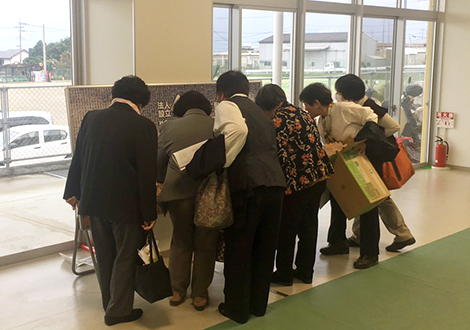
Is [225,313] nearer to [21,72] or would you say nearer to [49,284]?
[49,284]

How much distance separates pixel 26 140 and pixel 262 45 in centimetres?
294

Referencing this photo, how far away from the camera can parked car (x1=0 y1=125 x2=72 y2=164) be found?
500 cm

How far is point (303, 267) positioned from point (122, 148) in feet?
5.70

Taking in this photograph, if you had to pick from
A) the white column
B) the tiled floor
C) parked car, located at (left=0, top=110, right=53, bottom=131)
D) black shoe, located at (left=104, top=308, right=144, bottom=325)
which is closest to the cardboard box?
the tiled floor

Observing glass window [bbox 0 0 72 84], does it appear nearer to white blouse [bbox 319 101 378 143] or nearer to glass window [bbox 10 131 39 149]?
glass window [bbox 10 131 39 149]

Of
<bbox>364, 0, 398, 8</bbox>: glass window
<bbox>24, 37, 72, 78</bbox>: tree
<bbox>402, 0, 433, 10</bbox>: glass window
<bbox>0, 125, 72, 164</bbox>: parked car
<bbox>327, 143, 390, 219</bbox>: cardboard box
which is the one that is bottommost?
<bbox>327, 143, 390, 219</bbox>: cardboard box

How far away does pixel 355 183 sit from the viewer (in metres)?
4.51

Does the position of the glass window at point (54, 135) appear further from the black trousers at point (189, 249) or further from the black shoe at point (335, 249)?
the black shoe at point (335, 249)

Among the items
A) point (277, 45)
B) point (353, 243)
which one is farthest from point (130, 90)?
point (277, 45)

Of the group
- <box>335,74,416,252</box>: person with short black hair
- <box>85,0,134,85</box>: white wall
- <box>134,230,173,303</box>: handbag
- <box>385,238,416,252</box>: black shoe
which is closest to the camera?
<box>134,230,173,303</box>: handbag

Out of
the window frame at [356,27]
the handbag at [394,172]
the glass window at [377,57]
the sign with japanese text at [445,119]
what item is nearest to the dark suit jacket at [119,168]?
the handbag at [394,172]

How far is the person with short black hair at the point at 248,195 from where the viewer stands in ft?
11.7

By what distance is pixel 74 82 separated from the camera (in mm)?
5145

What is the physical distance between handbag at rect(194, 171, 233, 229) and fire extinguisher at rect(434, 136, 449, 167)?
644 centimetres
